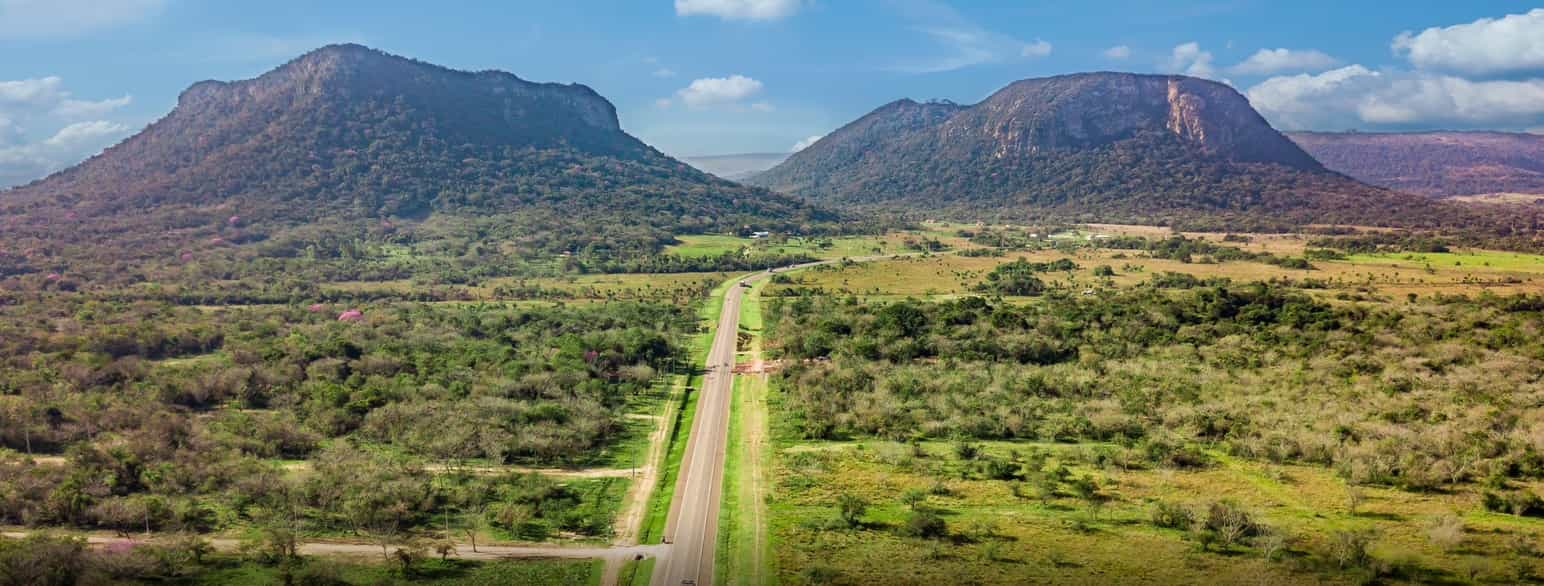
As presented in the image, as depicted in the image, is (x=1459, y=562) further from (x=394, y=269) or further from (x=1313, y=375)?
(x=394, y=269)

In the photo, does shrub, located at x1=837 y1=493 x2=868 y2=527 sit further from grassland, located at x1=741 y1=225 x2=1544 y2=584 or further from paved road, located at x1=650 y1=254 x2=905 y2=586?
paved road, located at x1=650 y1=254 x2=905 y2=586

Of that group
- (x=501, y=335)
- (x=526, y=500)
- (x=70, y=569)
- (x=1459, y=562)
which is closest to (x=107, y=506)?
(x=70, y=569)

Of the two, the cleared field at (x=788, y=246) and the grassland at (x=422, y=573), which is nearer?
the grassland at (x=422, y=573)

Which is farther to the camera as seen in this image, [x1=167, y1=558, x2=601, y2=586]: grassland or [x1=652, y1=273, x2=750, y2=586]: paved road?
[x1=652, y1=273, x2=750, y2=586]: paved road

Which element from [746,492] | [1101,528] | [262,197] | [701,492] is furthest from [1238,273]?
[262,197]

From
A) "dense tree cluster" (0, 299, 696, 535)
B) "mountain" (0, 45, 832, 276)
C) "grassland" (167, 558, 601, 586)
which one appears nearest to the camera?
"grassland" (167, 558, 601, 586)

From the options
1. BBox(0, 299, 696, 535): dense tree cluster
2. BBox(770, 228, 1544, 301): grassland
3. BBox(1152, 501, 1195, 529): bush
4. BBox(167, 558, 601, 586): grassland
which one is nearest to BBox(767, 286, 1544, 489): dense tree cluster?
BBox(1152, 501, 1195, 529): bush

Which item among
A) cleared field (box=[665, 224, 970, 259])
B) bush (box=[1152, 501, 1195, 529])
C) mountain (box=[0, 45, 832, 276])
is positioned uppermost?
mountain (box=[0, 45, 832, 276])

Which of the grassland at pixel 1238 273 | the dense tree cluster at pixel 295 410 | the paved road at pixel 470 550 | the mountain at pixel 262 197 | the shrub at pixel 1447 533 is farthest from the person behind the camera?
the mountain at pixel 262 197

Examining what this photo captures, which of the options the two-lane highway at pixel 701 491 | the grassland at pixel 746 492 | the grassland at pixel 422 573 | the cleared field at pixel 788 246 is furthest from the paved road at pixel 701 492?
the cleared field at pixel 788 246

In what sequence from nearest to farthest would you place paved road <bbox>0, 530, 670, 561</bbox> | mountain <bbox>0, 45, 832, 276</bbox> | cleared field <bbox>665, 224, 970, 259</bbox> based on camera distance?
paved road <bbox>0, 530, 670, 561</bbox> < mountain <bbox>0, 45, 832, 276</bbox> < cleared field <bbox>665, 224, 970, 259</bbox>

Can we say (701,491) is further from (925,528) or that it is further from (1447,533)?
(1447,533)

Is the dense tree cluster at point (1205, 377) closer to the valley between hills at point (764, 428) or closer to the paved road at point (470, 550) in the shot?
the valley between hills at point (764, 428)
